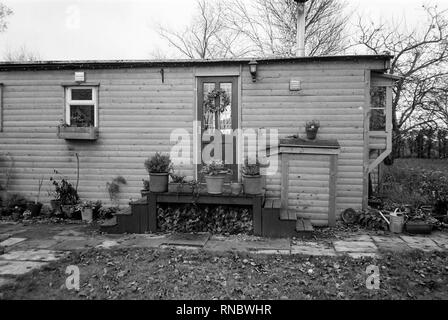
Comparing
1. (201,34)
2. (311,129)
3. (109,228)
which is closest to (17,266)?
(109,228)

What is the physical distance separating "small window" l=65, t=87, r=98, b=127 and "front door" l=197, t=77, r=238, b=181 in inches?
91.3

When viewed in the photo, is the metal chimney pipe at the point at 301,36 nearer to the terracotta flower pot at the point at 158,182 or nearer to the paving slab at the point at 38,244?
the terracotta flower pot at the point at 158,182

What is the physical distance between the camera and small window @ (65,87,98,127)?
310 inches

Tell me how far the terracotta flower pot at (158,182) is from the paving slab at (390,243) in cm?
362

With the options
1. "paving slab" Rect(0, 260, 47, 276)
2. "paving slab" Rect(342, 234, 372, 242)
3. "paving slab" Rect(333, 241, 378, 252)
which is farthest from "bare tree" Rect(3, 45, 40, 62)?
"paving slab" Rect(333, 241, 378, 252)

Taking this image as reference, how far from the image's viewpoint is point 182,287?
3.97m

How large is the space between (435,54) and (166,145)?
1092cm

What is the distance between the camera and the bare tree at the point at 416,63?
12977mm

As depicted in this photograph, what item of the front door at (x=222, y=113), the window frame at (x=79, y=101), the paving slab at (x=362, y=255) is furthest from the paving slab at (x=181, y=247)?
the window frame at (x=79, y=101)

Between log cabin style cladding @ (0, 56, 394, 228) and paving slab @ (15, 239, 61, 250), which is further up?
log cabin style cladding @ (0, 56, 394, 228)

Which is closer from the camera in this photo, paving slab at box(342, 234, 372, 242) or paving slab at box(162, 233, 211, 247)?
paving slab at box(162, 233, 211, 247)

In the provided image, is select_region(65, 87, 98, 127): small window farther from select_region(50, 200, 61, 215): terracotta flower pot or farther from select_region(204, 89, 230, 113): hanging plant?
select_region(204, 89, 230, 113): hanging plant

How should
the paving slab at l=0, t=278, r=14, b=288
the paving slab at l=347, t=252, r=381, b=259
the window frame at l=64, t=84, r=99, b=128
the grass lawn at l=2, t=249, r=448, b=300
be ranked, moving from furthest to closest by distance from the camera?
the window frame at l=64, t=84, r=99, b=128, the paving slab at l=347, t=252, r=381, b=259, the paving slab at l=0, t=278, r=14, b=288, the grass lawn at l=2, t=249, r=448, b=300
